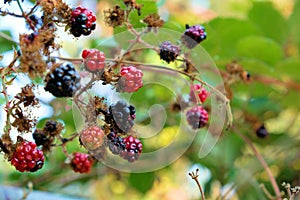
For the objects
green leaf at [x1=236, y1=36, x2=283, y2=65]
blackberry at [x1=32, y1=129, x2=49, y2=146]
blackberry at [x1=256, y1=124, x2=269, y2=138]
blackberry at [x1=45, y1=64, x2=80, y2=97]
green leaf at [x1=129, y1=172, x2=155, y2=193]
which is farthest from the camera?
green leaf at [x1=129, y1=172, x2=155, y2=193]

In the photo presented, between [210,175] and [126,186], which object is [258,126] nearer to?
[210,175]

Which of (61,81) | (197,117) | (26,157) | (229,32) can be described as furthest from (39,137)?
(229,32)

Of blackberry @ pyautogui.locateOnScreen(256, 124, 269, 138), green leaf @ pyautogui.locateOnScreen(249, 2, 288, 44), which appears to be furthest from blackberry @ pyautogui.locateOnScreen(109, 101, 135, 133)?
green leaf @ pyautogui.locateOnScreen(249, 2, 288, 44)

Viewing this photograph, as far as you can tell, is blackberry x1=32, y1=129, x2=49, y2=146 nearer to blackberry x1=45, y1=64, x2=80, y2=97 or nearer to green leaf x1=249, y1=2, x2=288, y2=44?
blackberry x1=45, y1=64, x2=80, y2=97

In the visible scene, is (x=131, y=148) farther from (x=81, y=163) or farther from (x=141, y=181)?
(x=141, y=181)

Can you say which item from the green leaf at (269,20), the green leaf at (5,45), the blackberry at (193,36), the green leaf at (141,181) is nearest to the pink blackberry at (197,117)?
the blackberry at (193,36)

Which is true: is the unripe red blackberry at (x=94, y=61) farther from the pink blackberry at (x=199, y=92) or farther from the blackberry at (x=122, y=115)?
the pink blackberry at (x=199, y=92)

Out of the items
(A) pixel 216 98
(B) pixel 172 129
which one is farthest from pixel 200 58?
(B) pixel 172 129
